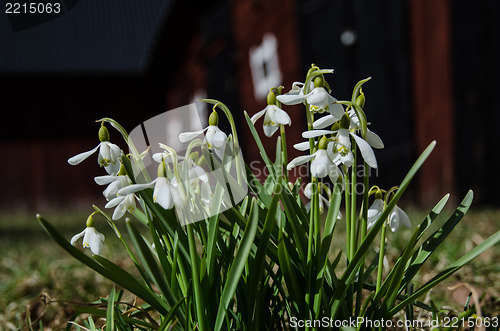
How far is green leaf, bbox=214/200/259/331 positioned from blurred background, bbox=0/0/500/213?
3.43 feet

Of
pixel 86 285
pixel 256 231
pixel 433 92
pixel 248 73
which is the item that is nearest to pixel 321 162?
pixel 256 231

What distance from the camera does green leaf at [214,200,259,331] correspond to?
0.72 m

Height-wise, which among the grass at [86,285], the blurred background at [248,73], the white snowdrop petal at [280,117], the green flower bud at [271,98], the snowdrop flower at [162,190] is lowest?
the grass at [86,285]

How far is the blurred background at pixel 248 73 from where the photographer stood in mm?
3963

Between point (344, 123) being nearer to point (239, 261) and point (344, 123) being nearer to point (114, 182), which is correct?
point (239, 261)

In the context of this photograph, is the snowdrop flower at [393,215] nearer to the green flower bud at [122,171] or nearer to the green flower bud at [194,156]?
the green flower bud at [194,156]

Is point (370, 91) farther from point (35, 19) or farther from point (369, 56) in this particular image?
point (35, 19)

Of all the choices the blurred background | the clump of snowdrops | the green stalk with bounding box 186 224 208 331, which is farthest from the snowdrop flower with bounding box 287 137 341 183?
the blurred background

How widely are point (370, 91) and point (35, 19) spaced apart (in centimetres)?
338

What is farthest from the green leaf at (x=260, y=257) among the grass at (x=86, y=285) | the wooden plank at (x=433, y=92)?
the wooden plank at (x=433, y=92)

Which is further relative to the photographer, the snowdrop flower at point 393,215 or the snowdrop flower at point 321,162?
the snowdrop flower at point 393,215

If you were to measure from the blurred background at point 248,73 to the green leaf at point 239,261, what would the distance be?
1046 millimetres

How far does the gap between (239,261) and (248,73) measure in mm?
6347

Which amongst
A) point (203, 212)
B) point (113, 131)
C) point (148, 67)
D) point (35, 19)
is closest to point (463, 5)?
point (35, 19)
